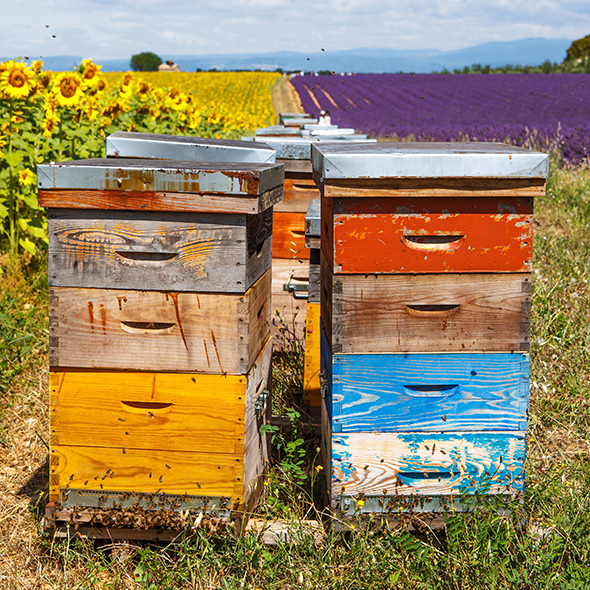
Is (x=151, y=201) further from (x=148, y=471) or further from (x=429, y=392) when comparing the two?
(x=429, y=392)

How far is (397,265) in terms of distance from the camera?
238 centimetres

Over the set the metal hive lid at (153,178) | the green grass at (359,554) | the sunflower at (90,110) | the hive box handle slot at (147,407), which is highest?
the sunflower at (90,110)

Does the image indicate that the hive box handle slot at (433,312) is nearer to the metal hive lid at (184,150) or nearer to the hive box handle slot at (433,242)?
the hive box handle slot at (433,242)

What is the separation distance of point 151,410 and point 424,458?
106cm

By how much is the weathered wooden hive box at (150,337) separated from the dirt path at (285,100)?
23286 mm

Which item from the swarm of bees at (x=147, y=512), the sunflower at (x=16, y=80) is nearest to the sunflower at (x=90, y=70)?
the sunflower at (x=16, y=80)

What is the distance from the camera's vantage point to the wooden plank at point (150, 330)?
7.79 feet

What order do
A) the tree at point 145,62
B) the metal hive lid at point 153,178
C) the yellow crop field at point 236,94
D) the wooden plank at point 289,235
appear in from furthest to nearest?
the tree at point 145,62 < the yellow crop field at point 236,94 < the wooden plank at point 289,235 < the metal hive lid at point 153,178

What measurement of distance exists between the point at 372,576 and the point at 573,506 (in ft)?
3.04

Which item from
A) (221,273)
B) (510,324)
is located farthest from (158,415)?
(510,324)

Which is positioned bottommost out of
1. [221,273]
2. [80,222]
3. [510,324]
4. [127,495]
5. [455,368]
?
[127,495]

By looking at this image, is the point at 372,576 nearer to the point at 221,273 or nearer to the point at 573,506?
the point at 573,506

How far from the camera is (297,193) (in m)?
4.34

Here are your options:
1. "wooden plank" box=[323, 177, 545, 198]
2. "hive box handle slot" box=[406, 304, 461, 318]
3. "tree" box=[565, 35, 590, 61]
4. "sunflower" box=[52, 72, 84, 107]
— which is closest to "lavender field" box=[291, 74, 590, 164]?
"sunflower" box=[52, 72, 84, 107]
